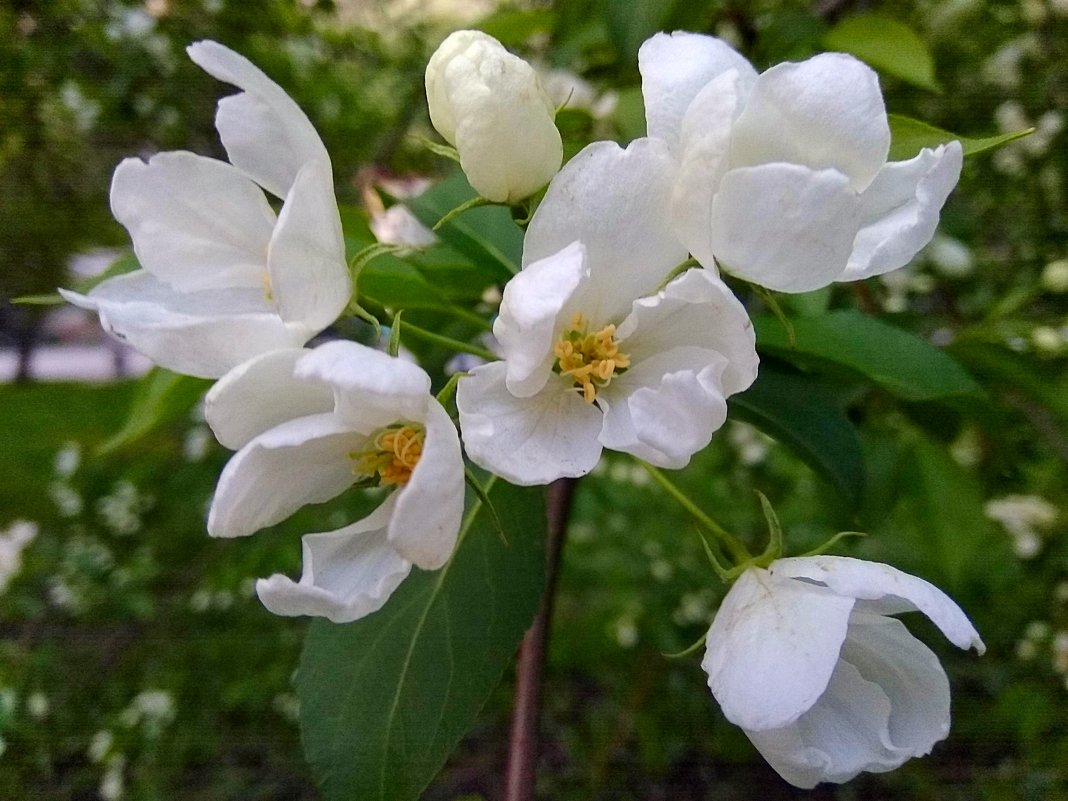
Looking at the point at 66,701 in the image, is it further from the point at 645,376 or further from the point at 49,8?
the point at 645,376

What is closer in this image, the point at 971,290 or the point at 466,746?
the point at 971,290

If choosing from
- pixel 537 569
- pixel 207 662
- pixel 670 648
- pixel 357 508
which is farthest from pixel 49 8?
pixel 670 648

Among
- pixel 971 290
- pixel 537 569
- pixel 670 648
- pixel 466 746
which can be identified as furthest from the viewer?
pixel 466 746

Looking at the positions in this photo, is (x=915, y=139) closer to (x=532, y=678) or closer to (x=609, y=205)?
(x=609, y=205)

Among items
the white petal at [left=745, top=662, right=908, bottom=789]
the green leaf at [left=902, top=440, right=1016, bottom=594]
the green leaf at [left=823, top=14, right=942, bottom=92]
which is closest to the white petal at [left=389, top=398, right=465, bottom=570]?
the white petal at [left=745, top=662, right=908, bottom=789]

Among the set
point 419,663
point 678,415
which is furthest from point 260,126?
point 419,663

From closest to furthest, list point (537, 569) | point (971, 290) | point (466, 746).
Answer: point (537, 569) < point (971, 290) < point (466, 746)

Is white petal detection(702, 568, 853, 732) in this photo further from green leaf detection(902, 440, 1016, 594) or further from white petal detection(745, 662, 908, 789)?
green leaf detection(902, 440, 1016, 594)
